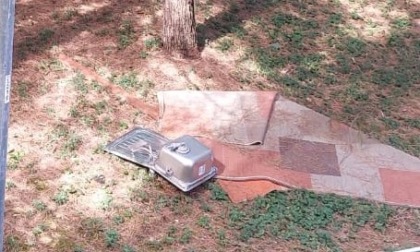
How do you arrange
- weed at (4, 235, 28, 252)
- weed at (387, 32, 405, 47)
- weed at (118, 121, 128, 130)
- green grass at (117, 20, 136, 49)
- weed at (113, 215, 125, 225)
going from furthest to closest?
weed at (387, 32, 405, 47), green grass at (117, 20, 136, 49), weed at (118, 121, 128, 130), weed at (113, 215, 125, 225), weed at (4, 235, 28, 252)

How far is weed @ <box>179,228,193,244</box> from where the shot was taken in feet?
11.4

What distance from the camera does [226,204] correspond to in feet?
12.3

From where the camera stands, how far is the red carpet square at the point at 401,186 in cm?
394

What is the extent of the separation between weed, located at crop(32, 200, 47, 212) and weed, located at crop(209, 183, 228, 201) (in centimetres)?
89

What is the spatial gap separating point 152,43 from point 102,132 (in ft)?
3.86

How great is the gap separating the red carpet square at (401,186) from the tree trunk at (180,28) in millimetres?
1692

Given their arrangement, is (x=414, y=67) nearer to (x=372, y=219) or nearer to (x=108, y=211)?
(x=372, y=219)

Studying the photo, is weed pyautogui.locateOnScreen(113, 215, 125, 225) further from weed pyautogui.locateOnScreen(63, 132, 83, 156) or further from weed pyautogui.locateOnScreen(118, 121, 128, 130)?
weed pyautogui.locateOnScreen(118, 121, 128, 130)

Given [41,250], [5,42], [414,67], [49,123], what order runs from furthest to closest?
[414,67]
[49,123]
[41,250]
[5,42]

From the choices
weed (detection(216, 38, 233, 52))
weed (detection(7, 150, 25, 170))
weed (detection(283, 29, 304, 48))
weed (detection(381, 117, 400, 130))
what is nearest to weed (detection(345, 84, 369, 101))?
weed (detection(381, 117, 400, 130))

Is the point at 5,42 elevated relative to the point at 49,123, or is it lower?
elevated

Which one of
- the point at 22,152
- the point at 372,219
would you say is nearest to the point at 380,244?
the point at 372,219

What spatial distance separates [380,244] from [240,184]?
811 millimetres

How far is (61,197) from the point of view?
3629mm
